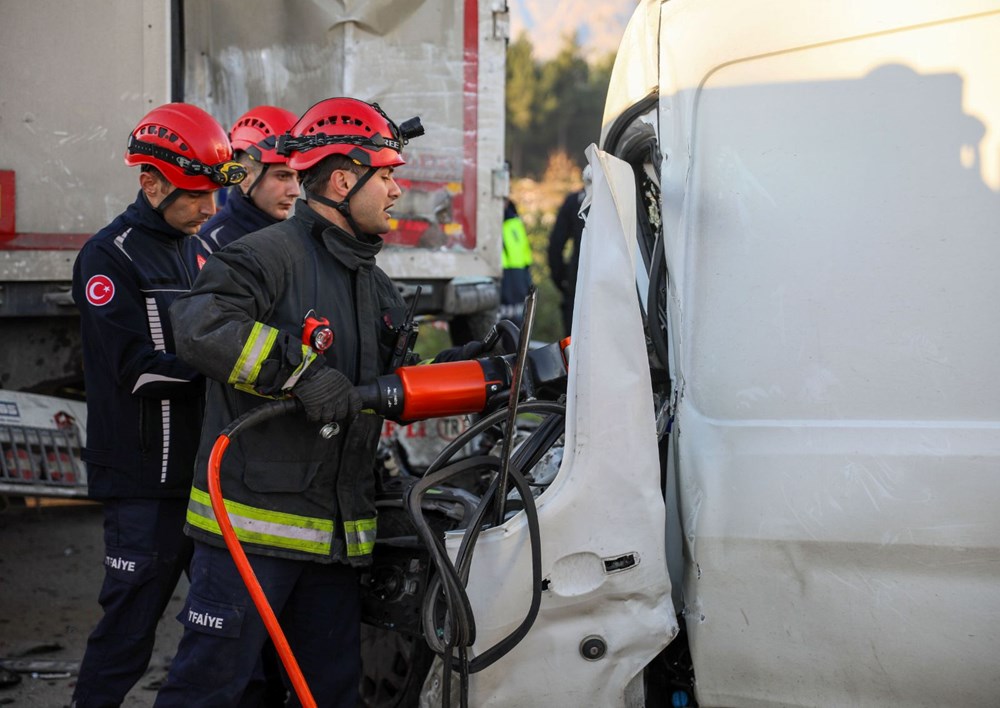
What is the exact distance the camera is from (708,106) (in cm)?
231

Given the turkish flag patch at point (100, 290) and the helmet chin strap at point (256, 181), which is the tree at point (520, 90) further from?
the turkish flag patch at point (100, 290)

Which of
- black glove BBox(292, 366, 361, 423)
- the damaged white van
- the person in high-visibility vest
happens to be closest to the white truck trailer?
black glove BBox(292, 366, 361, 423)

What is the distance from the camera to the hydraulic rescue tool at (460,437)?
2238 mm

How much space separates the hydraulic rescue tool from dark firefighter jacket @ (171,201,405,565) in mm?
97

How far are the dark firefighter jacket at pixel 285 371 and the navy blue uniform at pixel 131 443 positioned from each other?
43 cm

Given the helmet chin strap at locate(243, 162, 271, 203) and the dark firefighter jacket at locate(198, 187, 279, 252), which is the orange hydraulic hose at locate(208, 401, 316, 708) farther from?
the helmet chin strap at locate(243, 162, 271, 203)

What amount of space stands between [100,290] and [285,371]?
945mm

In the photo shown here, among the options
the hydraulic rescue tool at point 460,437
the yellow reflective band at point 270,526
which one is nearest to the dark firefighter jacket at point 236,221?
the hydraulic rescue tool at point 460,437

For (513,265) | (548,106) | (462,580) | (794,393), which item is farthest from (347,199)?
(548,106)

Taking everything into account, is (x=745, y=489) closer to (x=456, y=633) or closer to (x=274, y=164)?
(x=456, y=633)

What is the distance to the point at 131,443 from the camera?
3.02 metres

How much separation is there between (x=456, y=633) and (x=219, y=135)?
5.83 ft

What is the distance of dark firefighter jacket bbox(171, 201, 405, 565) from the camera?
235 cm

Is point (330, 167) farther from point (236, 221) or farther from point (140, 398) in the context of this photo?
point (236, 221)
